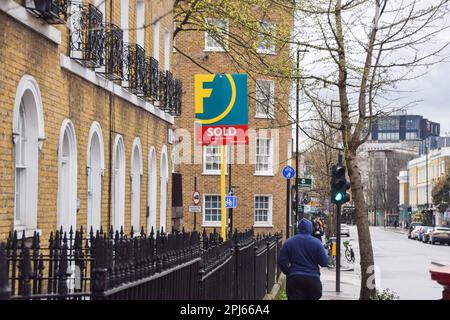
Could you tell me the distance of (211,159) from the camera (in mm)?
49969

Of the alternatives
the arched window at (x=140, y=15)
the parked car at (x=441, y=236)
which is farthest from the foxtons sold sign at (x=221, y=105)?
the parked car at (x=441, y=236)

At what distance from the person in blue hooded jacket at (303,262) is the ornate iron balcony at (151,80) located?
977cm

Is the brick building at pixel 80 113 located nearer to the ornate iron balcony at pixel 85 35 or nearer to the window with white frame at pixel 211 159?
the ornate iron balcony at pixel 85 35

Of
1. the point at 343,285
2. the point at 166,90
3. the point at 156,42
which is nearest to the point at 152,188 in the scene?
the point at 166,90

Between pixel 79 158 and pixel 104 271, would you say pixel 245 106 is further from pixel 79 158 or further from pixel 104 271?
pixel 104 271

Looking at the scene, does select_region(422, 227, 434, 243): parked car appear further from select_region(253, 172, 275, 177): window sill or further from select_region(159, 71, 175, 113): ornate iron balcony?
select_region(159, 71, 175, 113): ornate iron balcony

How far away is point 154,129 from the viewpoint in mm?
24547

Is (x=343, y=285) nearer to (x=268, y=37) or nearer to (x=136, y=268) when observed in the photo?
(x=268, y=37)

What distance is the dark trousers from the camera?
12312 mm

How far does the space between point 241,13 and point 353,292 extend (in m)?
8.86

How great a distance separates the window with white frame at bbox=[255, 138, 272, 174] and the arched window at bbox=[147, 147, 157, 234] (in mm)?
25175

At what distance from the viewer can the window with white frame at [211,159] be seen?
49.8 m

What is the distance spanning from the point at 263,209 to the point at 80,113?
34189mm

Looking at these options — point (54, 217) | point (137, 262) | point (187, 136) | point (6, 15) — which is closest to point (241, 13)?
point (54, 217)
